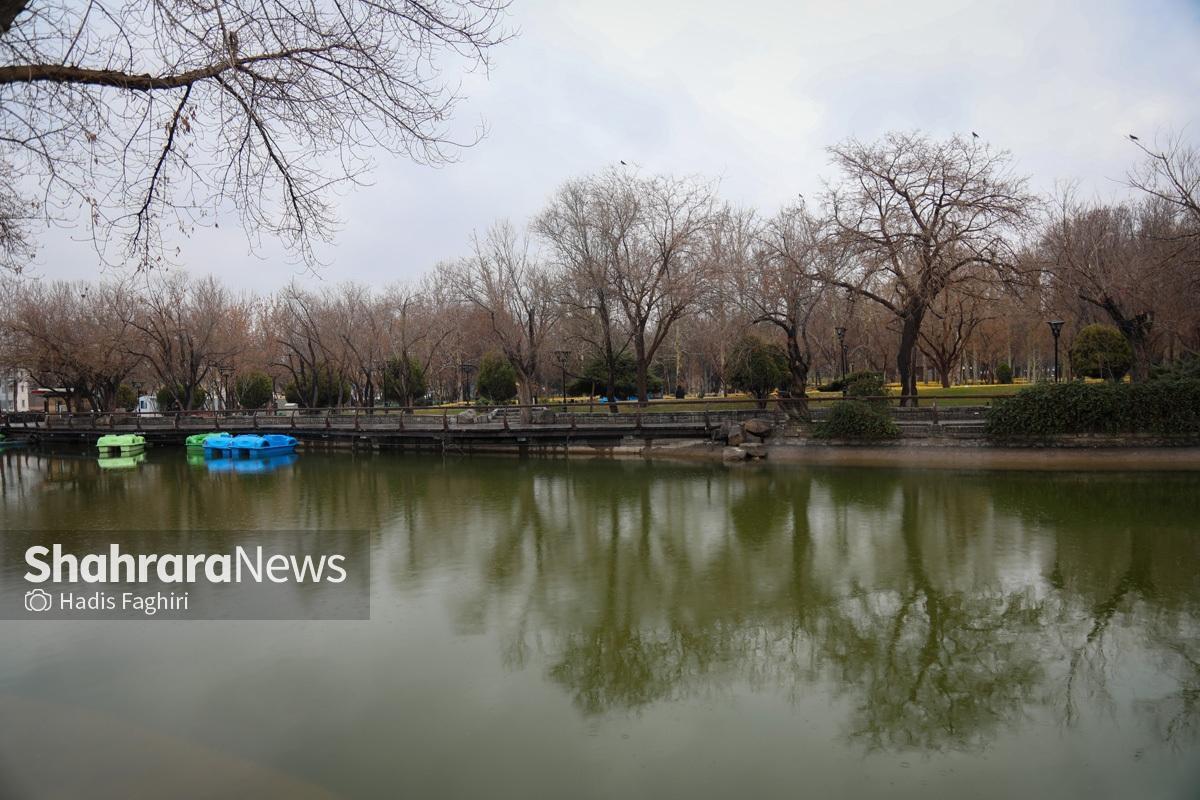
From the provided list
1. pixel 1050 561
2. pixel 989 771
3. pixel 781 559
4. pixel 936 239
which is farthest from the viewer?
pixel 936 239

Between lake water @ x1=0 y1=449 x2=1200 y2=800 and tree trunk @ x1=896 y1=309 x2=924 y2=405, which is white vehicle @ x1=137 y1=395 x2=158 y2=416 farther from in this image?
tree trunk @ x1=896 y1=309 x2=924 y2=405

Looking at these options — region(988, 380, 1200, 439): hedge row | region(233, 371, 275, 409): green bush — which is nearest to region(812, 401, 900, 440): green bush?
region(988, 380, 1200, 439): hedge row

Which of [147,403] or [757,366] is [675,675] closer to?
[757,366]

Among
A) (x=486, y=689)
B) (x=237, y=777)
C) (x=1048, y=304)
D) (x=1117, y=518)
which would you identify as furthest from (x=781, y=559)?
(x=1048, y=304)

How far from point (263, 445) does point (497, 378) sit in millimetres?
16630

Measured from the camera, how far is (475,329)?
46312 millimetres

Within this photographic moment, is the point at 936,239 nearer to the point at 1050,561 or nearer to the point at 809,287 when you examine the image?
the point at 809,287

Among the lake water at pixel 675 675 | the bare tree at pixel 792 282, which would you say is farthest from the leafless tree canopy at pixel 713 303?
the lake water at pixel 675 675

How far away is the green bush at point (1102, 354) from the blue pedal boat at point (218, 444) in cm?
3836

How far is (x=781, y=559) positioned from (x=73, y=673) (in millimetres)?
9432

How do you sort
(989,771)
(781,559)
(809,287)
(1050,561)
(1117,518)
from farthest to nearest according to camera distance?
(809,287), (1117,518), (781,559), (1050,561), (989,771)

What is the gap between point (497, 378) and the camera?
155ft

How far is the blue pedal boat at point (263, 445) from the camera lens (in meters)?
33.5

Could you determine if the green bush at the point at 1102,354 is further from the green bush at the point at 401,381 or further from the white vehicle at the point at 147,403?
the white vehicle at the point at 147,403
